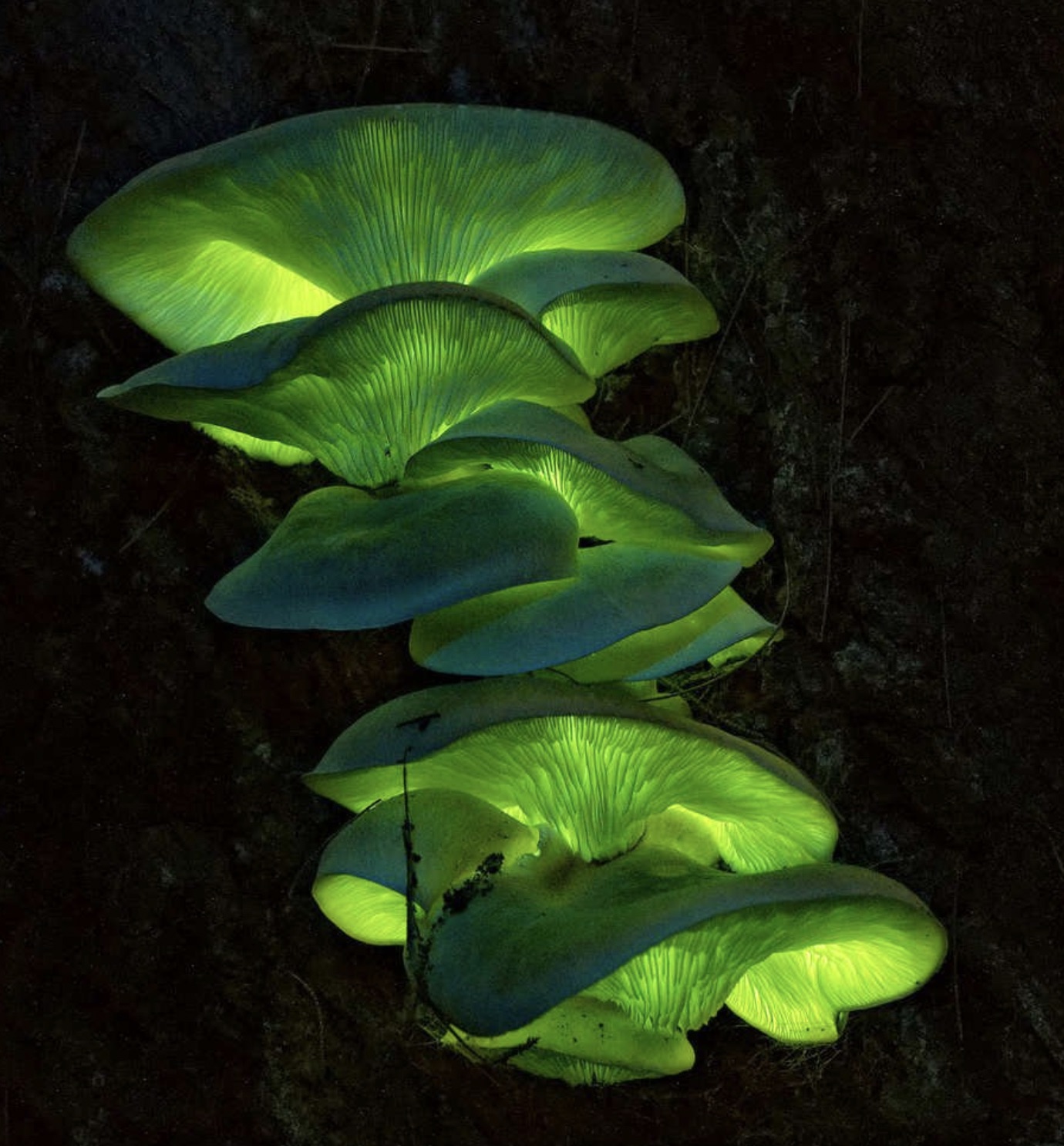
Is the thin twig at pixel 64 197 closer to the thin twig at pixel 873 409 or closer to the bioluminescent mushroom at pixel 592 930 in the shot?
the bioluminescent mushroom at pixel 592 930

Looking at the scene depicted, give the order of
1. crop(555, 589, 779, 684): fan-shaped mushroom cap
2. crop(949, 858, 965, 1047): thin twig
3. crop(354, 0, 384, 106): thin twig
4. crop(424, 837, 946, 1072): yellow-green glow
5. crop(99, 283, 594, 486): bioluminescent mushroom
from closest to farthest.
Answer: crop(424, 837, 946, 1072): yellow-green glow, crop(99, 283, 594, 486): bioluminescent mushroom, crop(555, 589, 779, 684): fan-shaped mushroom cap, crop(949, 858, 965, 1047): thin twig, crop(354, 0, 384, 106): thin twig

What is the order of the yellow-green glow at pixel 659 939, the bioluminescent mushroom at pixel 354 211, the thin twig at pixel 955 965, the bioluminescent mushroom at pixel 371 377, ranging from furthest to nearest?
the thin twig at pixel 955 965
the bioluminescent mushroom at pixel 354 211
the bioluminescent mushroom at pixel 371 377
the yellow-green glow at pixel 659 939

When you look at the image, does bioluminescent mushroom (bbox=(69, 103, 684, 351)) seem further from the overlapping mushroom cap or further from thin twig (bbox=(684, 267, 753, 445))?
the overlapping mushroom cap

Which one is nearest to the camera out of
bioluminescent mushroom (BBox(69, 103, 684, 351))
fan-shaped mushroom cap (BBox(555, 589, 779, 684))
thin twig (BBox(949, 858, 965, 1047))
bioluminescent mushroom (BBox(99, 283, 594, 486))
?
bioluminescent mushroom (BBox(99, 283, 594, 486))

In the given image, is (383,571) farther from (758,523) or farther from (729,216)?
(729,216)

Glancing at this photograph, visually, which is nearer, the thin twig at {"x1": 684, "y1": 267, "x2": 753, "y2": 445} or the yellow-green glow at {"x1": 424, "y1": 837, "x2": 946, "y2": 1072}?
the yellow-green glow at {"x1": 424, "y1": 837, "x2": 946, "y2": 1072}

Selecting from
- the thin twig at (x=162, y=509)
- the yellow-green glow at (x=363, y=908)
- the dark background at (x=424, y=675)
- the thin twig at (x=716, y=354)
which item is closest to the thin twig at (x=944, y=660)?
the dark background at (x=424, y=675)

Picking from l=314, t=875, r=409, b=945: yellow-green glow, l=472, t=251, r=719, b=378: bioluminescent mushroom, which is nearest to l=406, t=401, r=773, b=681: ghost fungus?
l=472, t=251, r=719, b=378: bioluminescent mushroom
